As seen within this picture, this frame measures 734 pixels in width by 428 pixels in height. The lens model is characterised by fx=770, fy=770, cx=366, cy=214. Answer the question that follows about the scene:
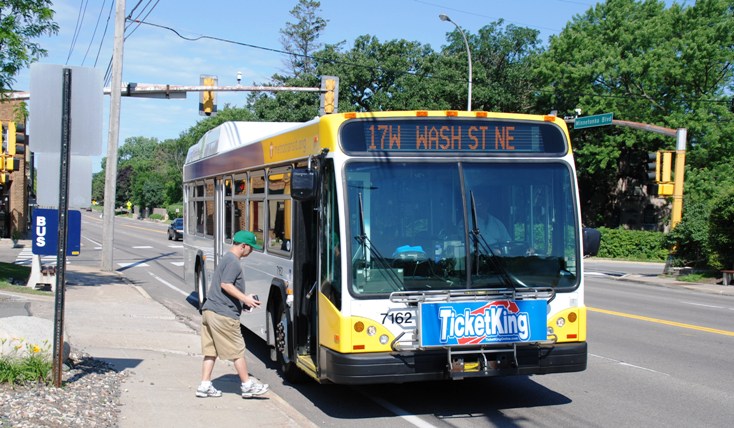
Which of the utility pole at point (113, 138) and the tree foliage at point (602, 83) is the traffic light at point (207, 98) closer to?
the utility pole at point (113, 138)

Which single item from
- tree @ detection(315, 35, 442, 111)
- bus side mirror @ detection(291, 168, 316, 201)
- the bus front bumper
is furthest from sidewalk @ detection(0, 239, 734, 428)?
tree @ detection(315, 35, 442, 111)

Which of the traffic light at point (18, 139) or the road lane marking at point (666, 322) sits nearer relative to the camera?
the road lane marking at point (666, 322)

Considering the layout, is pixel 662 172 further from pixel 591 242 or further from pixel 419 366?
pixel 419 366

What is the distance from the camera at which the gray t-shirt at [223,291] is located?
7.57 meters

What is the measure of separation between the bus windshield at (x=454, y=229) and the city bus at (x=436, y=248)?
1 centimetres

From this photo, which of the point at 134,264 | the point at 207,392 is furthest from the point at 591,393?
the point at 134,264

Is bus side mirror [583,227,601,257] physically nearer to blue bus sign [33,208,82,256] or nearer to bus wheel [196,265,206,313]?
blue bus sign [33,208,82,256]

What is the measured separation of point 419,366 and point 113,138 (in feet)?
63.2

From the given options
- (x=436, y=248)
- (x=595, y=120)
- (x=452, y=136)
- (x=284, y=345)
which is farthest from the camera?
(x=595, y=120)

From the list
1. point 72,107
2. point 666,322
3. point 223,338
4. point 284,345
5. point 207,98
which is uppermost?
point 207,98

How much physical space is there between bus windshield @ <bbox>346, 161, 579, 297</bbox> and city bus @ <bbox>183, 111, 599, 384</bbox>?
1 centimetres

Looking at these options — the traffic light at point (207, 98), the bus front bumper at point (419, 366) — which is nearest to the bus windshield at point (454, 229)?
the bus front bumper at point (419, 366)

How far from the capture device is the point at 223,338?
7613 millimetres

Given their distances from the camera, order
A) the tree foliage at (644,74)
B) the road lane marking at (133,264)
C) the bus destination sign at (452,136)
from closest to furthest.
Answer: the bus destination sign at (452,136)
the road lane marking at (133,264)
the tree foliage at (644,74)
